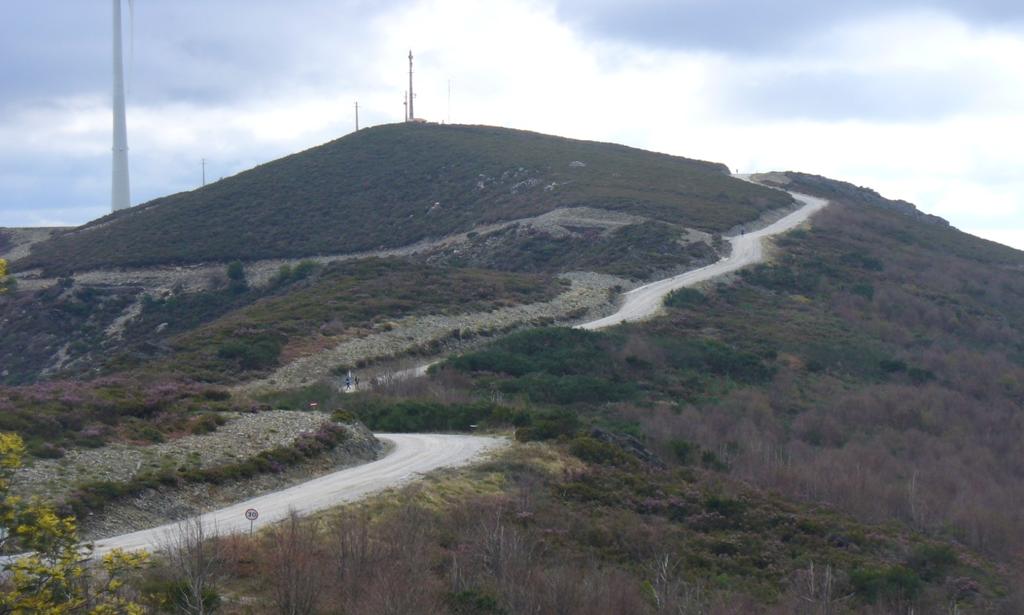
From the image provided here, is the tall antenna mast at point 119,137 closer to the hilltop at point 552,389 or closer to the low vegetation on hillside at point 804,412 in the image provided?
the hilltop at point 552,389

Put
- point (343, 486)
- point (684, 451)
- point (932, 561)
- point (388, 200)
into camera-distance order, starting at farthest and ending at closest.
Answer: point (388, 200)
point (684, 451)
point (343, 486)
point (932, 561)

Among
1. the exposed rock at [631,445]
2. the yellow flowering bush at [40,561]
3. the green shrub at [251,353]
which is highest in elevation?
the yellow flowering bush at [40,561]

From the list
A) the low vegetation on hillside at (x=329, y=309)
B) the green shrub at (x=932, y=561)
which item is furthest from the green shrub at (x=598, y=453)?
the low vegetation on hillside at (x=329, y=309)

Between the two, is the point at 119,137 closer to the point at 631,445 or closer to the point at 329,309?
the point at 329,309

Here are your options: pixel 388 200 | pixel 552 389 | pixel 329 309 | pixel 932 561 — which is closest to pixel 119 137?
pixel 388 200

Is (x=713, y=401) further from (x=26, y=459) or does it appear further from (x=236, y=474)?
(x=26, y=459)

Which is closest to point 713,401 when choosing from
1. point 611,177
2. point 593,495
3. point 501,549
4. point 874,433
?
point 874,433
